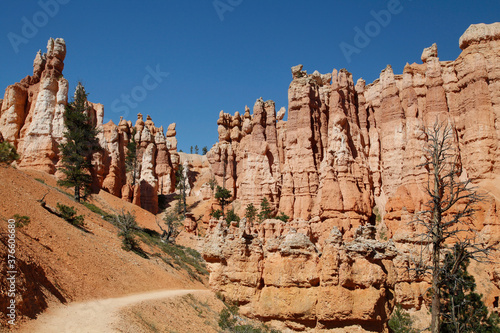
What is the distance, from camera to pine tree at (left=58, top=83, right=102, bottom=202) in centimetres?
3442

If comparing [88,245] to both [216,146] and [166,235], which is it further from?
[216,146]

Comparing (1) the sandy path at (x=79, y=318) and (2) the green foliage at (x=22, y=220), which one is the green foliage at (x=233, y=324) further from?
(2) the green foliage at (x=22, y=220)

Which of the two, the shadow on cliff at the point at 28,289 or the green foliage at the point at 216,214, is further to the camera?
the green foliage at the point at 216,214

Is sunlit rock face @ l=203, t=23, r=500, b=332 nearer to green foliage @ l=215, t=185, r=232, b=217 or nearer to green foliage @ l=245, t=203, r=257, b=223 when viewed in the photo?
green foliage @ l=245, t=203, r=257, b=223

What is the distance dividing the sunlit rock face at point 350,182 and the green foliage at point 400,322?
78cm

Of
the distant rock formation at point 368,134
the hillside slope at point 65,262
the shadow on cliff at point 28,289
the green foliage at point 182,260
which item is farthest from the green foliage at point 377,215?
the shadow on cliff at point 28,289

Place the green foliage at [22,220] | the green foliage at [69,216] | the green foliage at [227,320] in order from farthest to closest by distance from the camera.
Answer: the green foliage at [69,216]
the green foliage at [22,220]
the green foliage at [227,320]

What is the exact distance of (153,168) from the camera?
2544 inches

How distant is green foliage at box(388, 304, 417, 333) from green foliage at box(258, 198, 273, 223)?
29.7 meters

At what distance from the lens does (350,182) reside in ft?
143

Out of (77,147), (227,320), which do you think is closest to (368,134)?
(77,147)

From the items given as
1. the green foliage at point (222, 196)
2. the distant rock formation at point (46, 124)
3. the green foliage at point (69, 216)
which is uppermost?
the distant rock formation at point (46, 124)

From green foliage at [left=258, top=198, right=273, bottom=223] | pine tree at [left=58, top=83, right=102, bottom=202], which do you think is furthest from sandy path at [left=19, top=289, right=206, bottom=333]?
green foliage at [left=258, top=198, right=273, bottom=223]

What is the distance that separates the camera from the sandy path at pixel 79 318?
36.7ft
